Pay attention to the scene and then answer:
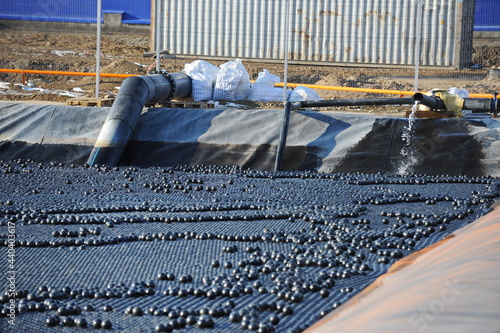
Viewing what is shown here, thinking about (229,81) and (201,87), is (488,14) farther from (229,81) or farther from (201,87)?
(201,87)

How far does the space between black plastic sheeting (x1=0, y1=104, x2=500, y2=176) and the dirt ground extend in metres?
4.50

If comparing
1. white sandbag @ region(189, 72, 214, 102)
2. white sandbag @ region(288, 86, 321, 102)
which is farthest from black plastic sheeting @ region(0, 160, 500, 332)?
white sandbag @ region(288, 86, 321, 102)

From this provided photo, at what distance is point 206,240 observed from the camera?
164 inches

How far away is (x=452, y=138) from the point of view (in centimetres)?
684

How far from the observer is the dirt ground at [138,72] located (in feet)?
46.0

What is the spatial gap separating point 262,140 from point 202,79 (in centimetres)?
390

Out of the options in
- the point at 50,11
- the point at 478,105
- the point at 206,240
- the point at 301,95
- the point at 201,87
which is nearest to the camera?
the point at 206,240

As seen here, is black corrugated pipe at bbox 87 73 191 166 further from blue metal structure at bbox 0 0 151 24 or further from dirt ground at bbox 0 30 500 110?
blue metal structure at bbox 0 0 151 24

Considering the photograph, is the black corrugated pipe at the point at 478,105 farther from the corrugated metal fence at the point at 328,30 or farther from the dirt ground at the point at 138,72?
the corrugated metal fence at the point at 328,30

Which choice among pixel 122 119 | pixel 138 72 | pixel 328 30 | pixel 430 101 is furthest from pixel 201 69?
pixel 328 30

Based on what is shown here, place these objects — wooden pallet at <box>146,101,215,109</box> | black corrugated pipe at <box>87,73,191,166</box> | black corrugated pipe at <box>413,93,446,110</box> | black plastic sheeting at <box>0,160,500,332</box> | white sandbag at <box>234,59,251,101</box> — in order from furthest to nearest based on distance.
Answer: white sandbag at <box>234,59,251,101</box>, wooden pallet at <box>146,101,215,109</box>, black corrugated pipe at <box>87,73,191,166</box>, black corrugated pipe at <box>413,93,446,110</box>, black plastic sheeting at <box>0,160,500,332</box>

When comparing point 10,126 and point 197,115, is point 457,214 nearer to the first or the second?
point 197,115

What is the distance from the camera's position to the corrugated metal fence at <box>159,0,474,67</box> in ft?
47.3

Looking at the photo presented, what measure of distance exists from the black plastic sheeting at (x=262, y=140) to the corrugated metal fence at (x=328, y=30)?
23.8 ft
